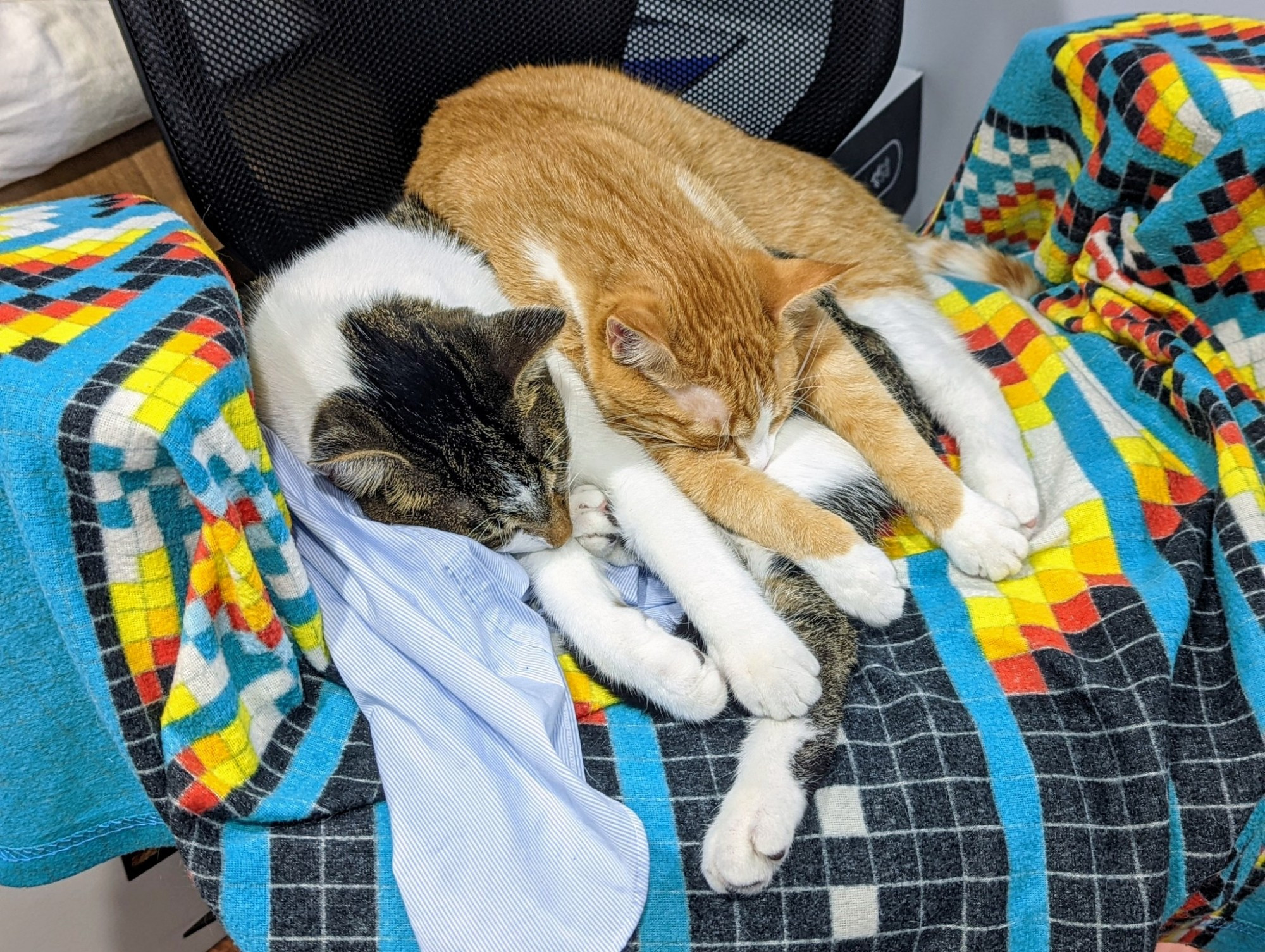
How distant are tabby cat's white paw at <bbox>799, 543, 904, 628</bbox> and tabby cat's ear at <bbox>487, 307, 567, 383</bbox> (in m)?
0.42

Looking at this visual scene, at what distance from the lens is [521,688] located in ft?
3.35

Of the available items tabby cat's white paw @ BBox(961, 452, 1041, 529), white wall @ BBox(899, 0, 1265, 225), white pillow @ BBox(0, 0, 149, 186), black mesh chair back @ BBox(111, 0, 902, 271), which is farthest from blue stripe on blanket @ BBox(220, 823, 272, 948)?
white wall @ BBox(899, 0, 1265, 225)

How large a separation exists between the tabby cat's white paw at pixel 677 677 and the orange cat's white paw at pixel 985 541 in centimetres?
36

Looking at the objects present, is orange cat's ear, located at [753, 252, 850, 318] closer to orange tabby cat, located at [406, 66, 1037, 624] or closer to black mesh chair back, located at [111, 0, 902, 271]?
orange tabby cat, located at [406, 66, 1037, 624]

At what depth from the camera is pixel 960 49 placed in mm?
2064

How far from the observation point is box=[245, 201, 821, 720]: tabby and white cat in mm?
1026

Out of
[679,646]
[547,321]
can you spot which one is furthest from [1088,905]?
[547,321]

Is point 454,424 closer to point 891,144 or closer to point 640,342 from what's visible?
point 640,342

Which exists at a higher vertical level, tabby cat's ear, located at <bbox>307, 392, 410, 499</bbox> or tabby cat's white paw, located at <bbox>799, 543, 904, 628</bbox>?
tabby cat's ear, located at <bbox>307, 392, 410, 499</bbox>

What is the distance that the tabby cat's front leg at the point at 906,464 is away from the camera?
3.77ft

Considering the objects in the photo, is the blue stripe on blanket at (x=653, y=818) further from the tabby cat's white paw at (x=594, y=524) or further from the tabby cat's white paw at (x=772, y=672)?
the tabby cat's white paw at (x=594, y=524)

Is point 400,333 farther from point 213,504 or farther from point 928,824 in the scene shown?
point 928,824

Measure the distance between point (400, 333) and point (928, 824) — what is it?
0.81 m

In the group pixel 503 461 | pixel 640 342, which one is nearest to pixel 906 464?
pixel 640 342
